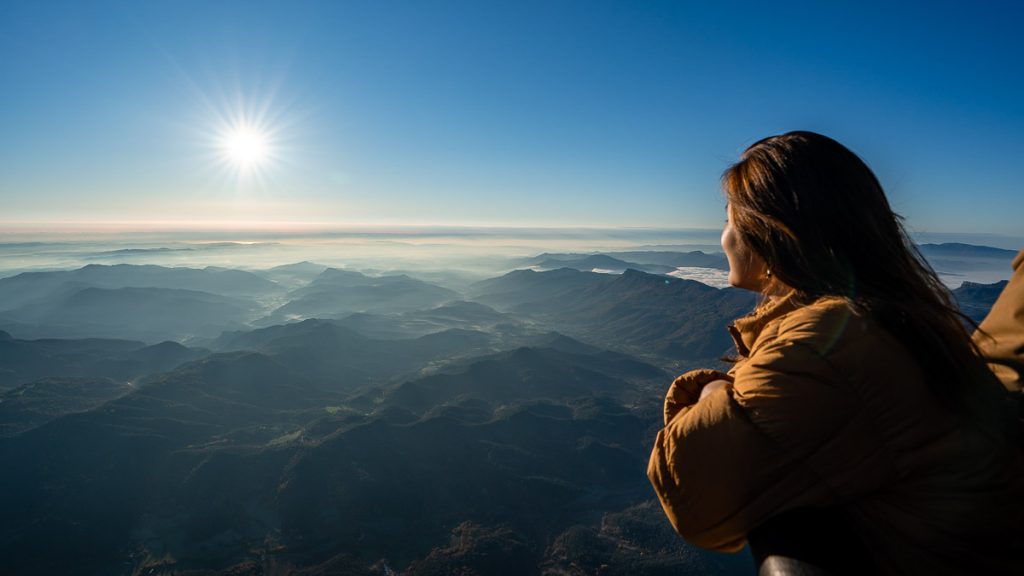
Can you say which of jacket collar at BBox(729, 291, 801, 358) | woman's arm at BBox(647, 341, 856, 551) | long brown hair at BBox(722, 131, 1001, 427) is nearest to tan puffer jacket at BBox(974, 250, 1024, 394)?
long brown hair at BBox(722, 131, 1001, 427)

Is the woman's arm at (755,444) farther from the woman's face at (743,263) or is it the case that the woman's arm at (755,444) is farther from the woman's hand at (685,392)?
the woman's face at (743,263)

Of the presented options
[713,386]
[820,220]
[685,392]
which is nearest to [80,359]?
[685,392]

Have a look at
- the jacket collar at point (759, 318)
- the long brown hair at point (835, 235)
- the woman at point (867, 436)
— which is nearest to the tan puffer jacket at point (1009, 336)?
the long brown hair at point (835, 235)

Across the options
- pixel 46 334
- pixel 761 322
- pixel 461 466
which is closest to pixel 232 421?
pixel 461 466

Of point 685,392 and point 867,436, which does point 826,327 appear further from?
point 685,392

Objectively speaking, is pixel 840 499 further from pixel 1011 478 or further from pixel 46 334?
pixel 46 334

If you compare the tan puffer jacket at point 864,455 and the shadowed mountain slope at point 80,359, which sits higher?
the tan puffer jacket at point 864,455

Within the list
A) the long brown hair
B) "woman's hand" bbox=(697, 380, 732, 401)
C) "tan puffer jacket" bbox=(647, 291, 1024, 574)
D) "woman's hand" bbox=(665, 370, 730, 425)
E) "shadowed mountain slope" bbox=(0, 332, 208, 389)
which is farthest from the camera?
"shadowed mountain slope" bbox=(0, 332, 208, 389)

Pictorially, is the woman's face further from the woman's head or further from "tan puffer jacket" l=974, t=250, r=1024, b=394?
"tan puffer jacket" l=974, t=250, r=1024, b=394
